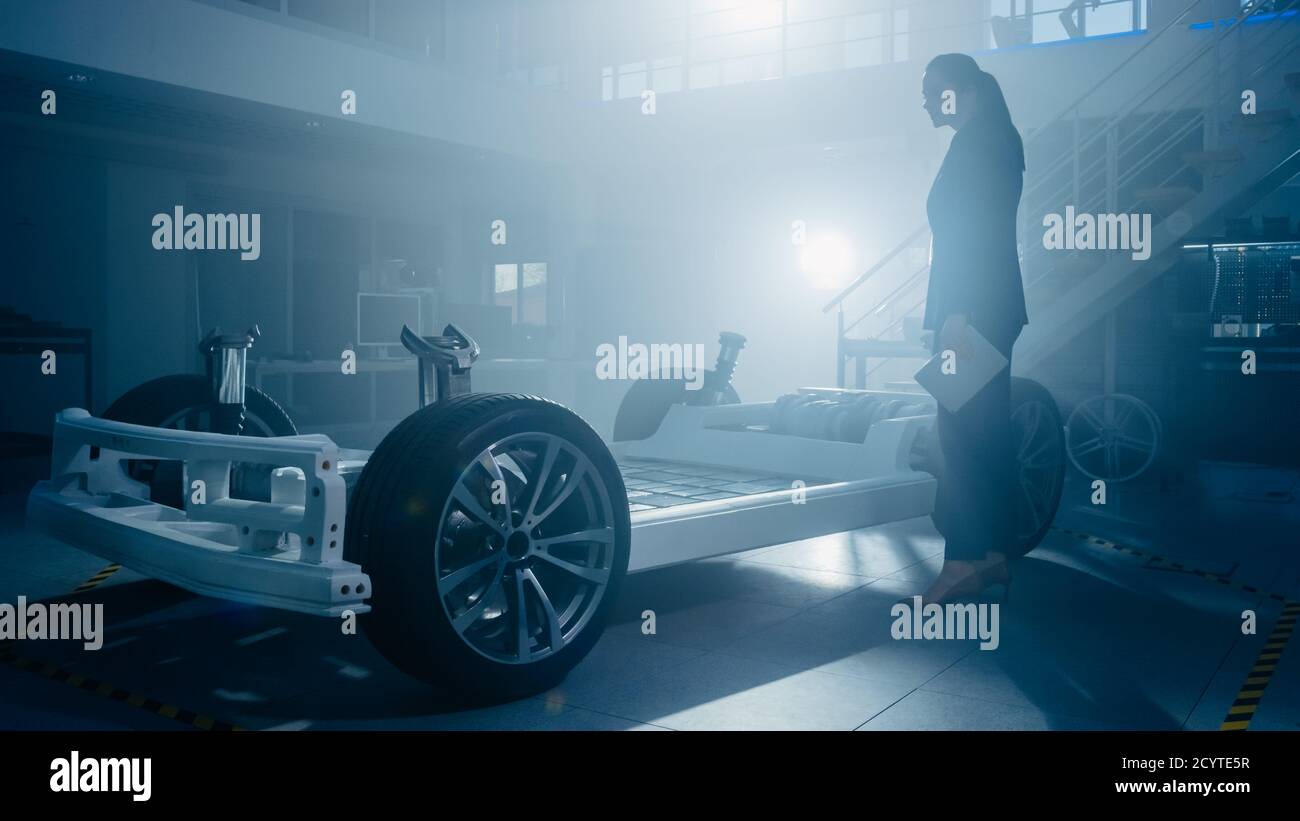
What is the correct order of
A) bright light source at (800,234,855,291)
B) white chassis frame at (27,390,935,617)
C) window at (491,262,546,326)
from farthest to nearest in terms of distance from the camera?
1. bright light source at (800,234,855,291)
2. window at (491,262,546,326)
3. white chassis frame at (27,390,935,617)

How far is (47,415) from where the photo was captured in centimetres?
1152

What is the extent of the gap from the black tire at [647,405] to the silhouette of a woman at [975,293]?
6.73 ft

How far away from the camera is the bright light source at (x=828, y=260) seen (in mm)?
20125

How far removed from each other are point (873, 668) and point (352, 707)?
4.93 ft

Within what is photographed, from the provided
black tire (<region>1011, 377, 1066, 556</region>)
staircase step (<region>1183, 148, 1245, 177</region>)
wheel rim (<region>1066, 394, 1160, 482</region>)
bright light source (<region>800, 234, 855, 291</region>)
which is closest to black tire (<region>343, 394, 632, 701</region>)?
black tire (<region>1011, 377, 1066, 556</region>)

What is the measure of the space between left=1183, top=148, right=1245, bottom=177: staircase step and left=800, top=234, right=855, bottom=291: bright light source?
41.5 feet

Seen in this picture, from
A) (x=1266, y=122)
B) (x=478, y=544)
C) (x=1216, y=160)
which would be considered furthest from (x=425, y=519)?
(x=1266, y=122)

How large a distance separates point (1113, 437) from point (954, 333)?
4171 millimetres

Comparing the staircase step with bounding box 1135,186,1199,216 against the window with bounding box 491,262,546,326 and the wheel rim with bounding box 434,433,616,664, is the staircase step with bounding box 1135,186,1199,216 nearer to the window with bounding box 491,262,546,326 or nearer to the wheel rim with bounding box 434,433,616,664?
the wheel rim with bounding box 434,433,616,664

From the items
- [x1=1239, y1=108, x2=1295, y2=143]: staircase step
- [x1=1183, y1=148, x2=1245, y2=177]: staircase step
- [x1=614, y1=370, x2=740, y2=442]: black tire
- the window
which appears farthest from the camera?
the window

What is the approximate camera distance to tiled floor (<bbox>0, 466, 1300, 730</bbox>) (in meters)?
2.91

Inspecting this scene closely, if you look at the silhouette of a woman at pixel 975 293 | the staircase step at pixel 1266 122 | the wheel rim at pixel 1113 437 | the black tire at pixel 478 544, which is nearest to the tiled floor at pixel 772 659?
the black tire at pixel 478 544

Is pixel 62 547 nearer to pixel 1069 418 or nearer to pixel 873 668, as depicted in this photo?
pixel 873 668
